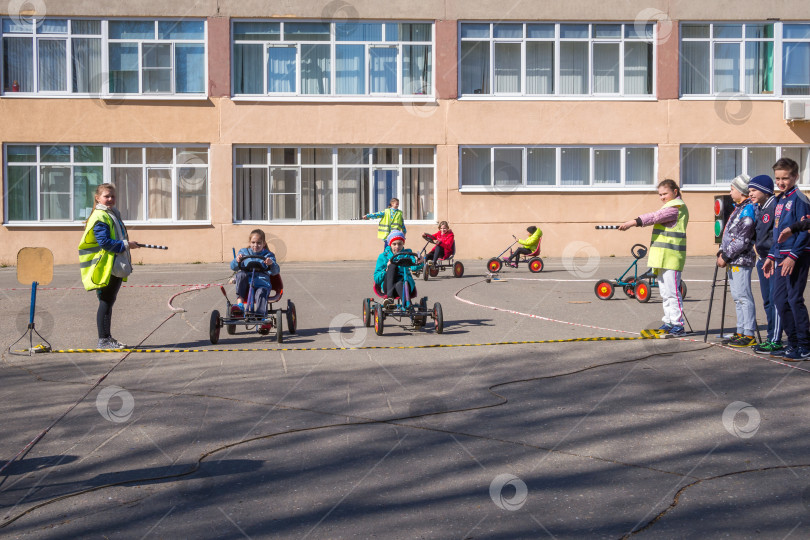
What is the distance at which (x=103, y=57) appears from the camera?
2752 cm

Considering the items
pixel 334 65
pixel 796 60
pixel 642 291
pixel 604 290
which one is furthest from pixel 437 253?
pixel 796 60

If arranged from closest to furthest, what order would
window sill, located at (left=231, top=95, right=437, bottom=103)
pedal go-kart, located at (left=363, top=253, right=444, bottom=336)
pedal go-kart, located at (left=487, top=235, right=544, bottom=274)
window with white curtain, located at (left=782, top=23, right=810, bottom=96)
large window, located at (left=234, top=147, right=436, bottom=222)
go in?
pedal go-kart, located at (left=363, top=253, right=444, bottom=336) → pedal go-kart, located at (left=487, top=235, right=544, bottom=274) → window sill, located at (left=231, top=95, right=437, bottom=103) → large window, located at (left=234, top=147, right=436, bottom=222) → window with white curtain, located at (left=782, top=23, right=810, bottom=96)

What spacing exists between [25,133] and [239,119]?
18.6 feet

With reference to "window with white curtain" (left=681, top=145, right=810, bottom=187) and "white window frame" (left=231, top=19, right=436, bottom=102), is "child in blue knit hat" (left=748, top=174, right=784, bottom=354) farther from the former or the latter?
"window with white curtain" (left=681, top=145, right=810, bottom=187)

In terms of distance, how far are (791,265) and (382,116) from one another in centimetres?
Result: 1946

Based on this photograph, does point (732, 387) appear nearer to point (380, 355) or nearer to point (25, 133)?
point (380, 355)

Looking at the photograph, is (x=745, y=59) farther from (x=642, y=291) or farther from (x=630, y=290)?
(x=642, y=291)

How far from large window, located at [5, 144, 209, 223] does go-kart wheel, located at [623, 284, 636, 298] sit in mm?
15158

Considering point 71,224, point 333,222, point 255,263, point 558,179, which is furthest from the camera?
point 558,179

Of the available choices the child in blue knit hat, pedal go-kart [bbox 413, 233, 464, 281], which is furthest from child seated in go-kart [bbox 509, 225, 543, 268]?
the child in blue knit hat

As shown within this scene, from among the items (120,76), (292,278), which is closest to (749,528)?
(292,278)

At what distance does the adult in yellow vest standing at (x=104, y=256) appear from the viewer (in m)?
10.9

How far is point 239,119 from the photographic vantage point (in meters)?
27.7

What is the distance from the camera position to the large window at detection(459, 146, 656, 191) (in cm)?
2867
